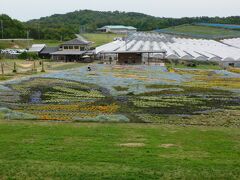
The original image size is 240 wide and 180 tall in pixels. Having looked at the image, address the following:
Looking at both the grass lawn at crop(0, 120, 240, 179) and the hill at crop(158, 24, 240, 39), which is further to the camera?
the hill at crop(158, 24, 240, 39)

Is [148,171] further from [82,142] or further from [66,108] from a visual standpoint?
[66,108]

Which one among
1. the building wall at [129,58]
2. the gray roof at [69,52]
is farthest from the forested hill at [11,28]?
the building wall at [129,58]

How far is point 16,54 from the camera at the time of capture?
6975 cm

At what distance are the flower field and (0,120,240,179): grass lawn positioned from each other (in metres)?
2.93

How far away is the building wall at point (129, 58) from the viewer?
63062mm

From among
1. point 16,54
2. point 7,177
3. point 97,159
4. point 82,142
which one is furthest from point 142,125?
point 16,54

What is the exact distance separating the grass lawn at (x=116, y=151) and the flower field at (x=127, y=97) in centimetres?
293

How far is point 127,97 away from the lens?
32656mm

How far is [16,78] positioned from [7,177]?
101 feet

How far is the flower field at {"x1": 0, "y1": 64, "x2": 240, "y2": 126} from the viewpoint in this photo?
25516 millimetres

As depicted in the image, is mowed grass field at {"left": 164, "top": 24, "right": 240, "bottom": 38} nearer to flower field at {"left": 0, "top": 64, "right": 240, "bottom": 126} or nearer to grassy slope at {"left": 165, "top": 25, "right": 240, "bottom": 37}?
grassy slope at {"left": 165, "top": 25, "right": 240, "bottom": 37}

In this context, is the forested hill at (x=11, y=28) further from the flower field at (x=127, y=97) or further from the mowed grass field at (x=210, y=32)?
the mowed grass field at (x=210, y=32)

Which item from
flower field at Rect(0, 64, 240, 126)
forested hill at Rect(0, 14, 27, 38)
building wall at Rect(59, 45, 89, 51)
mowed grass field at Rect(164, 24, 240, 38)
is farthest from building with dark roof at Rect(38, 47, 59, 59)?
mowed grass field at Rect(164, 24, 240, 38)

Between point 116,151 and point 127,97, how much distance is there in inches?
644
